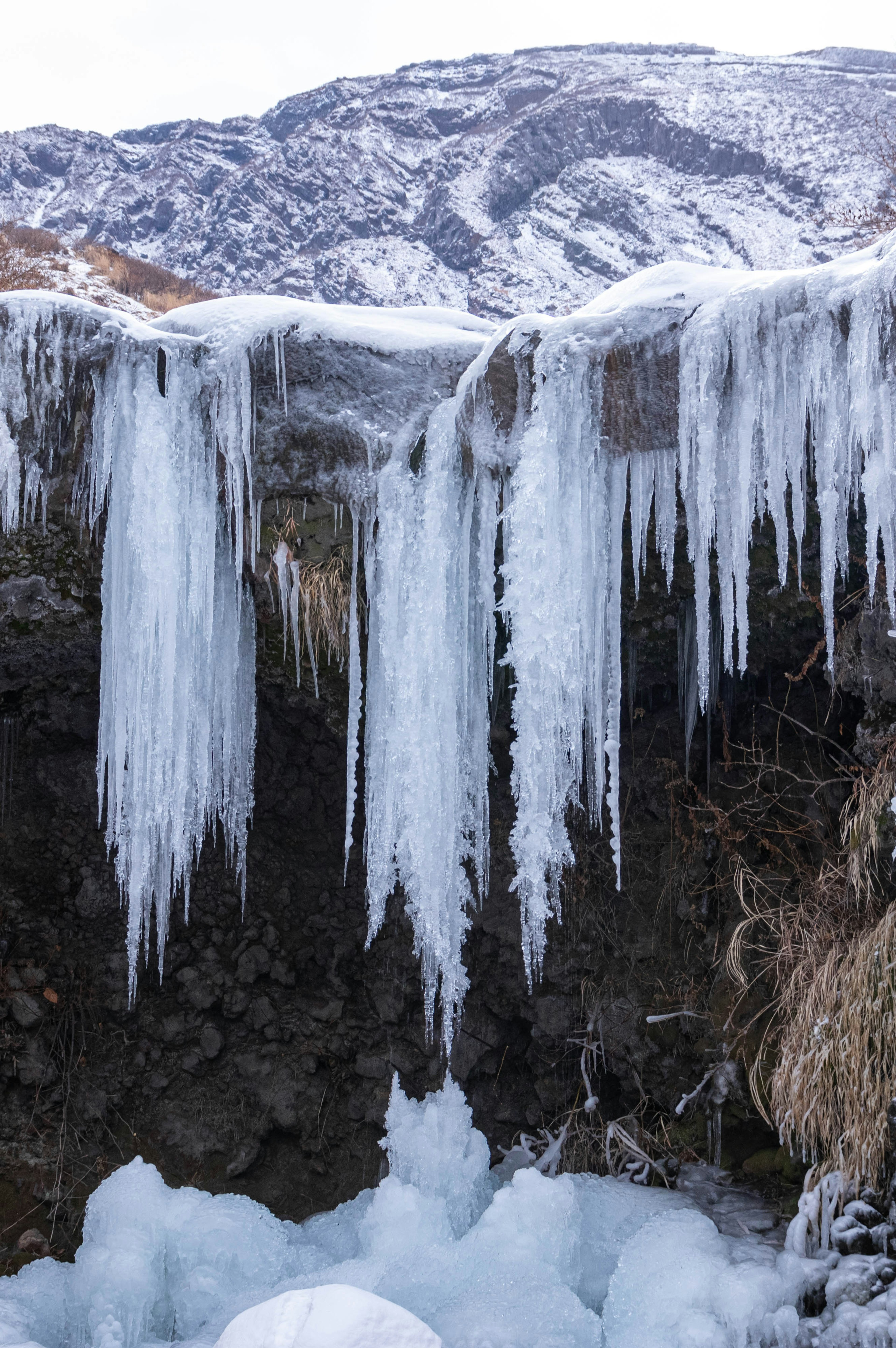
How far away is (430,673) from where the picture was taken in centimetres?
368

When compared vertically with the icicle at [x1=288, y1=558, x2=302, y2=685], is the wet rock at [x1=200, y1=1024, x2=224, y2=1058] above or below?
below

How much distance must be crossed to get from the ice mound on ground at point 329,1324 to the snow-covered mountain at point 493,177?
7649mm

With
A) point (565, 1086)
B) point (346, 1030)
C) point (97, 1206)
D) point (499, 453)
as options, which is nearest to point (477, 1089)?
point (565, 1086)

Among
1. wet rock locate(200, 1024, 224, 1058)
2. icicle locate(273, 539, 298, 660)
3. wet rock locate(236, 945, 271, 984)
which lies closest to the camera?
icicle locate(273, 539, 298, 660)

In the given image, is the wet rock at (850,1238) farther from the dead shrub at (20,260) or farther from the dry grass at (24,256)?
the dead shrub at (20,260)

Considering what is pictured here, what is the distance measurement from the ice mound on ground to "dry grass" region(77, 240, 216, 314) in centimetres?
732

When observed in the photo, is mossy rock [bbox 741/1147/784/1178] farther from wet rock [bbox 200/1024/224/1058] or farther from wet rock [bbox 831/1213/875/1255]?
wet rock [bbox 200/1024/224/1058]

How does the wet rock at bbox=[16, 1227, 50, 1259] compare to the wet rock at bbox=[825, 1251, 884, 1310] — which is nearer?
the wet rock at bbox=[825, 1251, 884, 1310]

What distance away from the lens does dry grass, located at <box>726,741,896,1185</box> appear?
280 centimetres

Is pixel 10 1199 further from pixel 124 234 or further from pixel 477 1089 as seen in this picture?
pixel 124 234

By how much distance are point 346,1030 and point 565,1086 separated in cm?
118

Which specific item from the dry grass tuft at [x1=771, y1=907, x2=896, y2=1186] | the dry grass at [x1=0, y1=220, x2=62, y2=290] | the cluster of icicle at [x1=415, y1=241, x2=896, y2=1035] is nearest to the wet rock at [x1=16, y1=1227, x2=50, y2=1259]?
the cluster of icicle at [x1=415, y1=241, x2=896, y2=1035]

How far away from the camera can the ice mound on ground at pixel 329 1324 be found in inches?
91.9

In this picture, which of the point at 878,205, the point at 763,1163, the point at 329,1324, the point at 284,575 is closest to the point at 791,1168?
the point at 763,1163
